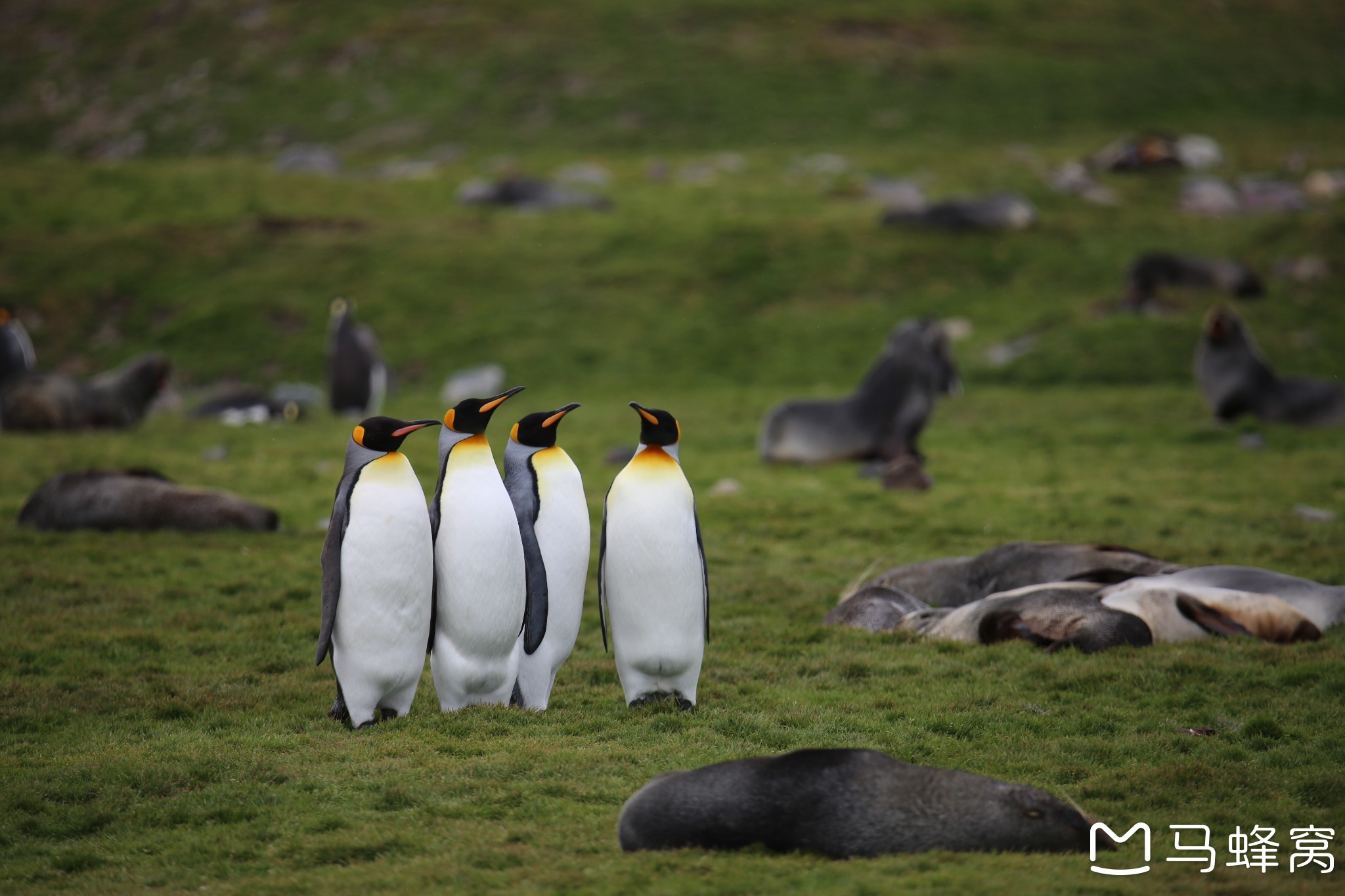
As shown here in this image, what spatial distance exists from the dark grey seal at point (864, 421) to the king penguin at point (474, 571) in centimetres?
974

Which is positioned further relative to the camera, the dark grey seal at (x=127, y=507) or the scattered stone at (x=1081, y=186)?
the scattered stone at (x=1081, y=186)

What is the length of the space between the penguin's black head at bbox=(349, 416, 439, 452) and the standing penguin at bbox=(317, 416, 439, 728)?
0.08ft

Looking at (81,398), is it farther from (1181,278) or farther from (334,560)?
(1181,278)

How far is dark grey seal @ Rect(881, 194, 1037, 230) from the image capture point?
2764cm

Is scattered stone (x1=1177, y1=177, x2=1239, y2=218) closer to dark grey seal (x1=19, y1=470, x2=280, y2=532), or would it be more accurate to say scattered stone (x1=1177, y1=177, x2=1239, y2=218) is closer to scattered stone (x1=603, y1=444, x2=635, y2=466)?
scattered stone (x1=603, y1=444, x2=635, y2=466)

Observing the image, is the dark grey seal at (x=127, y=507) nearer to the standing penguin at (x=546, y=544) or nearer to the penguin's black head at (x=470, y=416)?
the standing penguin at (x=546, y=544)

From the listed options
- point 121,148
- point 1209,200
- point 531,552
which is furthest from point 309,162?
point 531,552

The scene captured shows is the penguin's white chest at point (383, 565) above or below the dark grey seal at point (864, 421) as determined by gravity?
above

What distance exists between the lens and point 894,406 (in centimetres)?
1667

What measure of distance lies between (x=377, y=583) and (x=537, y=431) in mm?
1337

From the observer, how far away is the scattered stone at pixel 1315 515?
1228 centimetres

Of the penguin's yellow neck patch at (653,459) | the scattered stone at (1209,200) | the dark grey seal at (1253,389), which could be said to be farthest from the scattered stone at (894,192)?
the penguin's yellow neck patch at (653,459)

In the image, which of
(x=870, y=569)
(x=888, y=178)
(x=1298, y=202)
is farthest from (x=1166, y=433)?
(x=888, y=178)

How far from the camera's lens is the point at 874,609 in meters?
9.23
